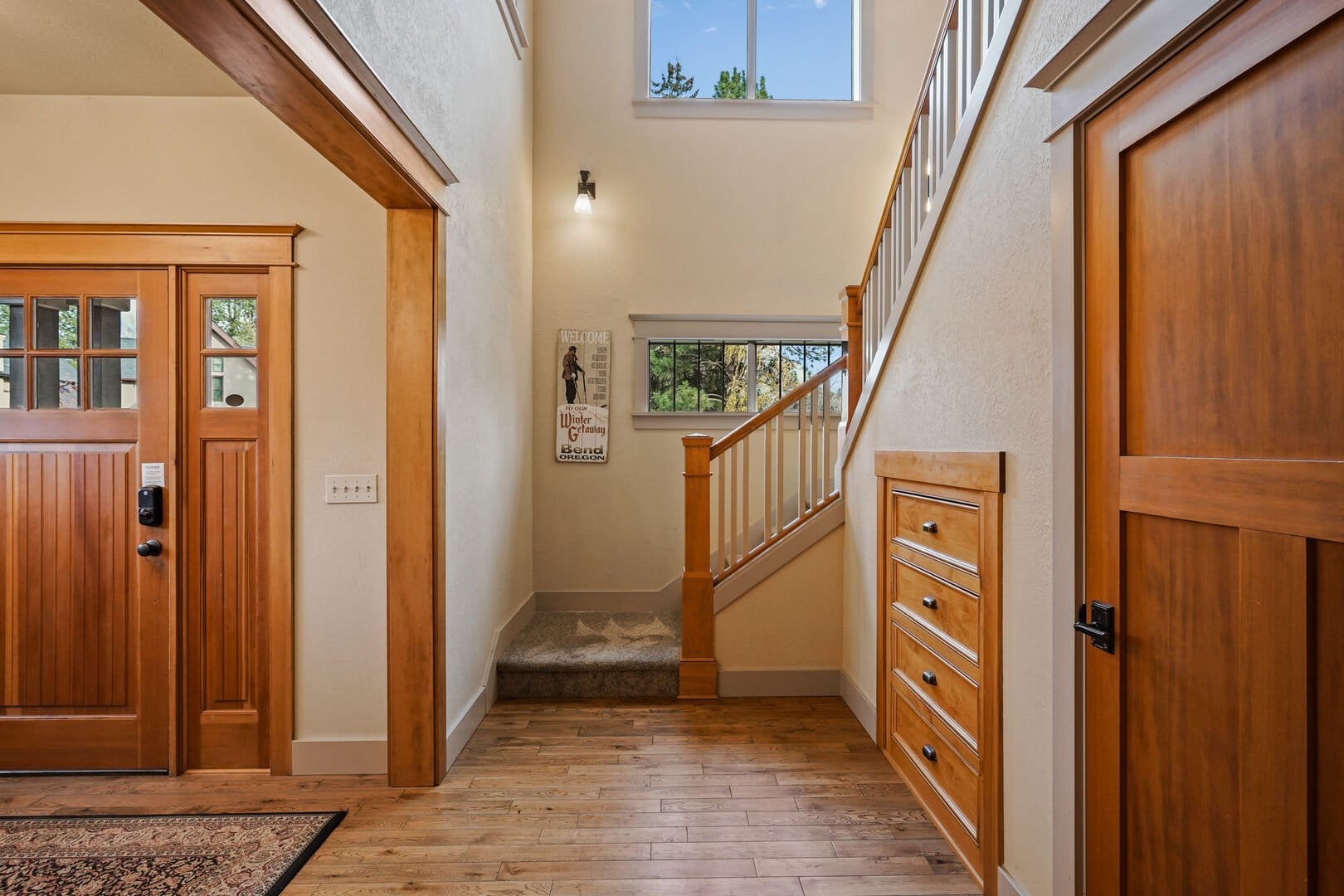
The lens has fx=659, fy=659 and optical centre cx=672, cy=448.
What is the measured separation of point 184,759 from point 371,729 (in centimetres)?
76

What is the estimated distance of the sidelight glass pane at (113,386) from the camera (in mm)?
2645

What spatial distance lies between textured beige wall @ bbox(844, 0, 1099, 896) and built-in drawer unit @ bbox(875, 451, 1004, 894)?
0.21 ft

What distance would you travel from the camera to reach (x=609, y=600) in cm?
454

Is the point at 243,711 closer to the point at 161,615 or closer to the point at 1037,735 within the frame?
the point at 161,615

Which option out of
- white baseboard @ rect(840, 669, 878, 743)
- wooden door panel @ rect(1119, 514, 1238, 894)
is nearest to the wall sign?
white baseboard @ rect(840, 669, 878, 743)

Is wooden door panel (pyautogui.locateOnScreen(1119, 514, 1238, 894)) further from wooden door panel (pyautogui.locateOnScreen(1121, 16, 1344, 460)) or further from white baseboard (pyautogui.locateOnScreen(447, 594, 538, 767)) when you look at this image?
white baseboard (pyautogui.locateOnScreen(447, 594, 538, 767))

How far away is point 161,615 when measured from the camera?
2631 millimetres

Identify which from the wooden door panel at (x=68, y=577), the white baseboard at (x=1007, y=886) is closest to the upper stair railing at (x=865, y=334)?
the white baseboard at (x=1007, y=886)

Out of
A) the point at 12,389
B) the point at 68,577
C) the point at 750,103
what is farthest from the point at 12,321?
the point at 750,103

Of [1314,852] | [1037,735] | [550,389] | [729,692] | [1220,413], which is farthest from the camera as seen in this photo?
[550,389]

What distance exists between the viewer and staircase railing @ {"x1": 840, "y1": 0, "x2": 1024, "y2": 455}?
6.63 ft

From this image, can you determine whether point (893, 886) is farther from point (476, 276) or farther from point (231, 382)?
point (231, 382)

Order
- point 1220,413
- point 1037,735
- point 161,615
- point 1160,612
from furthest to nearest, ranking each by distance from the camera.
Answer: point 161,615 < point 1037,735 < point 1160,612 < point 1220,413

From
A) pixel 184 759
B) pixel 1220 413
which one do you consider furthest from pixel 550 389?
pixel 1220 413
